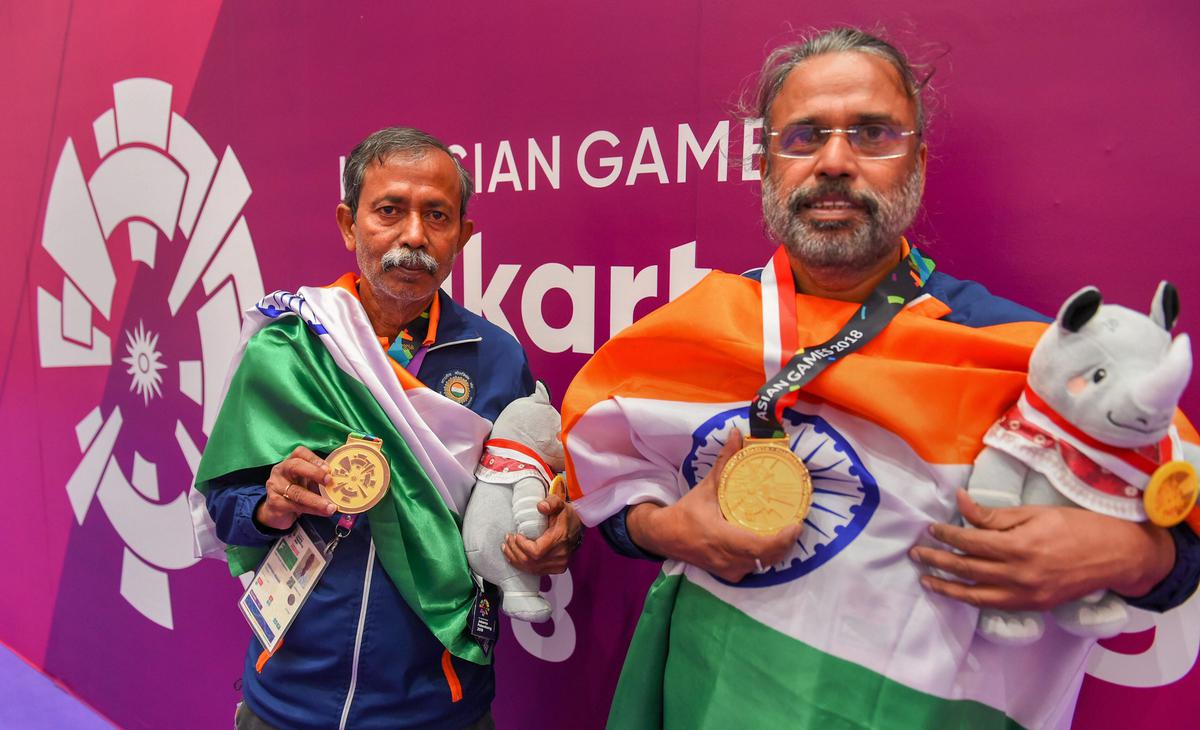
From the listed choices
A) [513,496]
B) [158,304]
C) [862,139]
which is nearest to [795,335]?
[862,139]

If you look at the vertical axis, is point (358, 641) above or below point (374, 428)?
below

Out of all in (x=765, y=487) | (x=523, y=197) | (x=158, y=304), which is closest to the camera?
(x=765, y=487)

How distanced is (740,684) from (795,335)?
453 mm

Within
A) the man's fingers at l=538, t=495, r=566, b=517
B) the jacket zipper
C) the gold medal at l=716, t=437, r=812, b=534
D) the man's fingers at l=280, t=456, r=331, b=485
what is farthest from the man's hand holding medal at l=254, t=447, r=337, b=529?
the gold medal at l=716, t=437, r=812, b=534

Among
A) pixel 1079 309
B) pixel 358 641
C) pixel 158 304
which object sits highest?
pixel 1079 309

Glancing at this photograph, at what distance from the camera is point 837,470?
967 millimetres

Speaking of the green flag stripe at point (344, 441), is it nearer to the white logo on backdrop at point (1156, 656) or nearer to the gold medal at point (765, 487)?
the gold medal at point (765, 487)

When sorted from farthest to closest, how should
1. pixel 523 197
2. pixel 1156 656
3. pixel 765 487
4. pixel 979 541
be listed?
pixel 523 197, pixel 1156 656, pixel 765 487, pixel 979 541

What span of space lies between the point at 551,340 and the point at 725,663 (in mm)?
879

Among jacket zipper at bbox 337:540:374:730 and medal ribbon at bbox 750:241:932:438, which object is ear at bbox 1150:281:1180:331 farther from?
jacket zipper at bbox 337:540:374:730

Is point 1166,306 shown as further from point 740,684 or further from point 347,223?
point 347,223

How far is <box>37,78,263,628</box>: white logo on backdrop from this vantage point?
2361mm

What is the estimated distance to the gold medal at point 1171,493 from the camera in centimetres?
78

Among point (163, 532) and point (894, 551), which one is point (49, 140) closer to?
point (163, 532)
